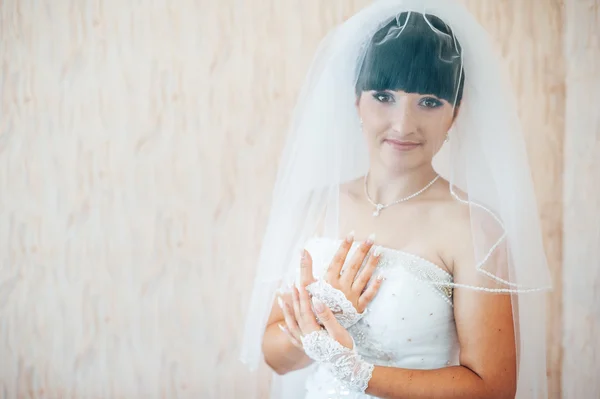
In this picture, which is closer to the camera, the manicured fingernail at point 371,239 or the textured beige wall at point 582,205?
the manicured fingernail at point 371,239

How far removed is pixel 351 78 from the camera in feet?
3.96

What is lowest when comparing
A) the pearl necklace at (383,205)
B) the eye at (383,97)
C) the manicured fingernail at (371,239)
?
the manicured fingernail at (371,239)

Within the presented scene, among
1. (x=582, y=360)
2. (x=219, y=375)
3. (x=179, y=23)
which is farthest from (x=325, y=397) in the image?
(x=179, y=23)

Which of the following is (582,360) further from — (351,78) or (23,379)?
(23,379)

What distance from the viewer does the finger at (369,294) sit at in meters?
1.14

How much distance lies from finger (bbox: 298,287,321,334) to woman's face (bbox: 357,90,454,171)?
1.09 feet

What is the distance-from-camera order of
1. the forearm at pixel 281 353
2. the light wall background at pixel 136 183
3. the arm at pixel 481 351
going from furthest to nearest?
1. the light wall background at pixel 136 183
2. the forearm at pixel 281 353
3. the arm at pixel 481 351

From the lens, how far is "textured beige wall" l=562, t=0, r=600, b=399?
1345mm

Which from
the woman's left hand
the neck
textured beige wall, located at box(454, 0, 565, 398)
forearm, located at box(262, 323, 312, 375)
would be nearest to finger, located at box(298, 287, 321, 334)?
the woman's left hand

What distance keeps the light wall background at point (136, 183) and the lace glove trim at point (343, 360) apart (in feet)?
1.52

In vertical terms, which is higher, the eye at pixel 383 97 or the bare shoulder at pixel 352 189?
the eye at pixel 383 97

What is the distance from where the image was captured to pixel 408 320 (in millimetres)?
1109

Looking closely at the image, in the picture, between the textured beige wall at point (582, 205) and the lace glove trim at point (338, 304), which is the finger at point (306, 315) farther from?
the textured beige wall at point (582, 205)

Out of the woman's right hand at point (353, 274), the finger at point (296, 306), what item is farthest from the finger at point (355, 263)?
the finger at point (296, 306)
